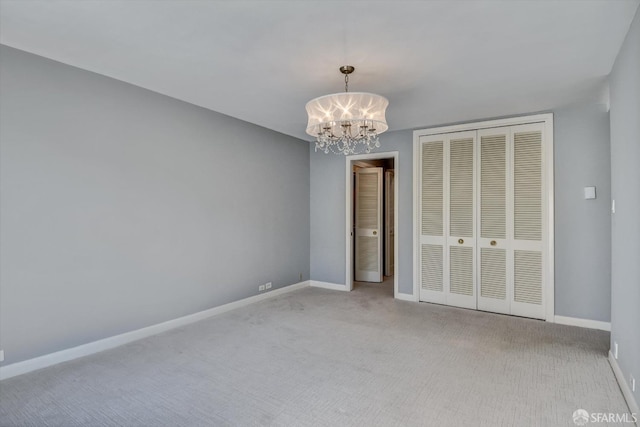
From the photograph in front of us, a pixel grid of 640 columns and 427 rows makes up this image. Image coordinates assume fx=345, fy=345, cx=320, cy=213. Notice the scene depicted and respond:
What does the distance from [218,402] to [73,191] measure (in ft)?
7.34

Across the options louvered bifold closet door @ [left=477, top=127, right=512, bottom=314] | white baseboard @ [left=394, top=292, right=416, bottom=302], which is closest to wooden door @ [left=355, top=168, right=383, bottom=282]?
white baseboard @ [left=394, top=292, right=416, bottom=302]

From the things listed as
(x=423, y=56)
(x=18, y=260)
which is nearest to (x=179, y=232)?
(x=18, y=260)

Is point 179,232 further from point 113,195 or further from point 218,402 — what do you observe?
point 218,402

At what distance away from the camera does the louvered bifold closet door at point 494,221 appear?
4.45 m

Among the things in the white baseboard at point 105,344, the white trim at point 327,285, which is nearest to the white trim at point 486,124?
the white trim at point 327,285

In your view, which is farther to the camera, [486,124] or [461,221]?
[461,221]

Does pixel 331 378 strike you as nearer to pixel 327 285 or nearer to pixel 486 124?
pixel 327 285

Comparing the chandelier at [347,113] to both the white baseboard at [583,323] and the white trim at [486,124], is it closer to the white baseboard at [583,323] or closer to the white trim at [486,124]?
the white trim at [486,124]

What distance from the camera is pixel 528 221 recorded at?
170 inches

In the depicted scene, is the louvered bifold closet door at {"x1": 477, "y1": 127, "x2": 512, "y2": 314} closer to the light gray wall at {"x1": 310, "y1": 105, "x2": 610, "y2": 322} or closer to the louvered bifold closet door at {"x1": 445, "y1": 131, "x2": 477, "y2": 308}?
the louvered bifold closet door at {"x1": 445, "y1": 131, "x2": 477, "y2": 308}

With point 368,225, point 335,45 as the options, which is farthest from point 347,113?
point 368,225

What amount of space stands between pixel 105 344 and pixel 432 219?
4197 millimetres

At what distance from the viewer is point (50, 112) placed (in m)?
2.95

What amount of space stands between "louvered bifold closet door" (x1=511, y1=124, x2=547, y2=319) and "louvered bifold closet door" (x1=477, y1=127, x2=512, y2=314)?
3.6 inches
